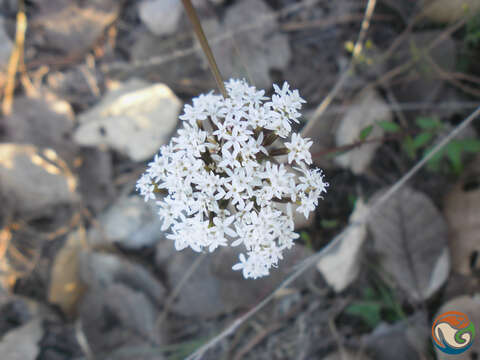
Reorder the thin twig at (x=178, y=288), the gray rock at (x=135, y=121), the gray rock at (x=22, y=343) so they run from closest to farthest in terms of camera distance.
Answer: the gray rock at (x=22, y=343), the thin twig at (x=178, y=288), the gray rock at (x=135, y=121)

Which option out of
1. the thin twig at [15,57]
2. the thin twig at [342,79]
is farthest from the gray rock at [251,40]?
the thin twig at [15,57]

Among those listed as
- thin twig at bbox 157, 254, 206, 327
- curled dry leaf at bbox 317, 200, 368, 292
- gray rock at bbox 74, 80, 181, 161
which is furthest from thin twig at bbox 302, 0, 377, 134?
thin twig at bbox 157, 254, 206, 327

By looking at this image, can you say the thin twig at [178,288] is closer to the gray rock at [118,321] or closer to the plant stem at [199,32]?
the gray rock at [118,321]

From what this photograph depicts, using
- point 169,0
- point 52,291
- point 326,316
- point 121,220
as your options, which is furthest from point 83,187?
point 326,316

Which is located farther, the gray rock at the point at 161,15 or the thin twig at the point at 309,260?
the gray rock at the point at 161,15

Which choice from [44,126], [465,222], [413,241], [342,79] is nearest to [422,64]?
[342,79]

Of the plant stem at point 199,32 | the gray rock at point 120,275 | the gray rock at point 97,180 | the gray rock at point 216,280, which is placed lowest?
the gray rock at point 216,280

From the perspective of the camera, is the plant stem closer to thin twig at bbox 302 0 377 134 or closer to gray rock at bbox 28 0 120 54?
thin twig at bbox 302 0 377 134

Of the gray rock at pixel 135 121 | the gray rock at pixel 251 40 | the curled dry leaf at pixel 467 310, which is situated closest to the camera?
the curled dry leaf at pixel 467 310
